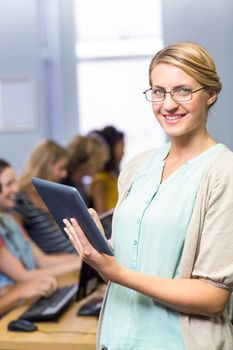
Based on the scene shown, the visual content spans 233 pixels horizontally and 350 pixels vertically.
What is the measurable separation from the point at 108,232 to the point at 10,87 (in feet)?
9.30

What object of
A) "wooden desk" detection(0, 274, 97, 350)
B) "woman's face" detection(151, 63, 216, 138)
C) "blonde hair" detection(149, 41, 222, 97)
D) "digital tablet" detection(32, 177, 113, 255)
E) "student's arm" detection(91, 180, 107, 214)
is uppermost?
"blonde hair" detection(149, 41, 222, 97)

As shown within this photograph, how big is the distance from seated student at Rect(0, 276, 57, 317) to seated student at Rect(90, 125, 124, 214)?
1637 mm

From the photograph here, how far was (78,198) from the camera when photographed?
1.31 m

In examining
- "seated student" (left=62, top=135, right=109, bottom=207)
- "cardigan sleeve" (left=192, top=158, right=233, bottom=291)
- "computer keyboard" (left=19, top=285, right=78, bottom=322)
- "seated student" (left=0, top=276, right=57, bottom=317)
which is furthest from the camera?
"seated student" (left=62, top=135, right=109, bottom=207)

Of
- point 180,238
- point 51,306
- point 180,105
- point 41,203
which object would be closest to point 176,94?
point 180,105

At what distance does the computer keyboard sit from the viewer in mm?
2176

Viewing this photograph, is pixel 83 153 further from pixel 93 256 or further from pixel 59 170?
pixel 93 256

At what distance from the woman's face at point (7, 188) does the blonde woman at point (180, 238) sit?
1546 millimetres

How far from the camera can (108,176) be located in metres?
4.35

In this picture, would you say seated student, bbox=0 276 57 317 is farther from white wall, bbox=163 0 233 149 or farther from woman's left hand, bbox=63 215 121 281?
white wall, bbox=163 0 233 149

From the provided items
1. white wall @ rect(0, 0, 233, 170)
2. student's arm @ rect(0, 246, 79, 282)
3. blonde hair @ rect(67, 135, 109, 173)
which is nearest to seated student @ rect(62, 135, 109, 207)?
blonde hair @ rect(67, 135, 109, 173)

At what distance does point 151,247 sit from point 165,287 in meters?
0.10

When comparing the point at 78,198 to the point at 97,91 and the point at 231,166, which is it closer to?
the point at 231,166

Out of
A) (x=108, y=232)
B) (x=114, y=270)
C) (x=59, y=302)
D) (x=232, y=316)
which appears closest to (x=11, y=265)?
(x=59, y=302)
